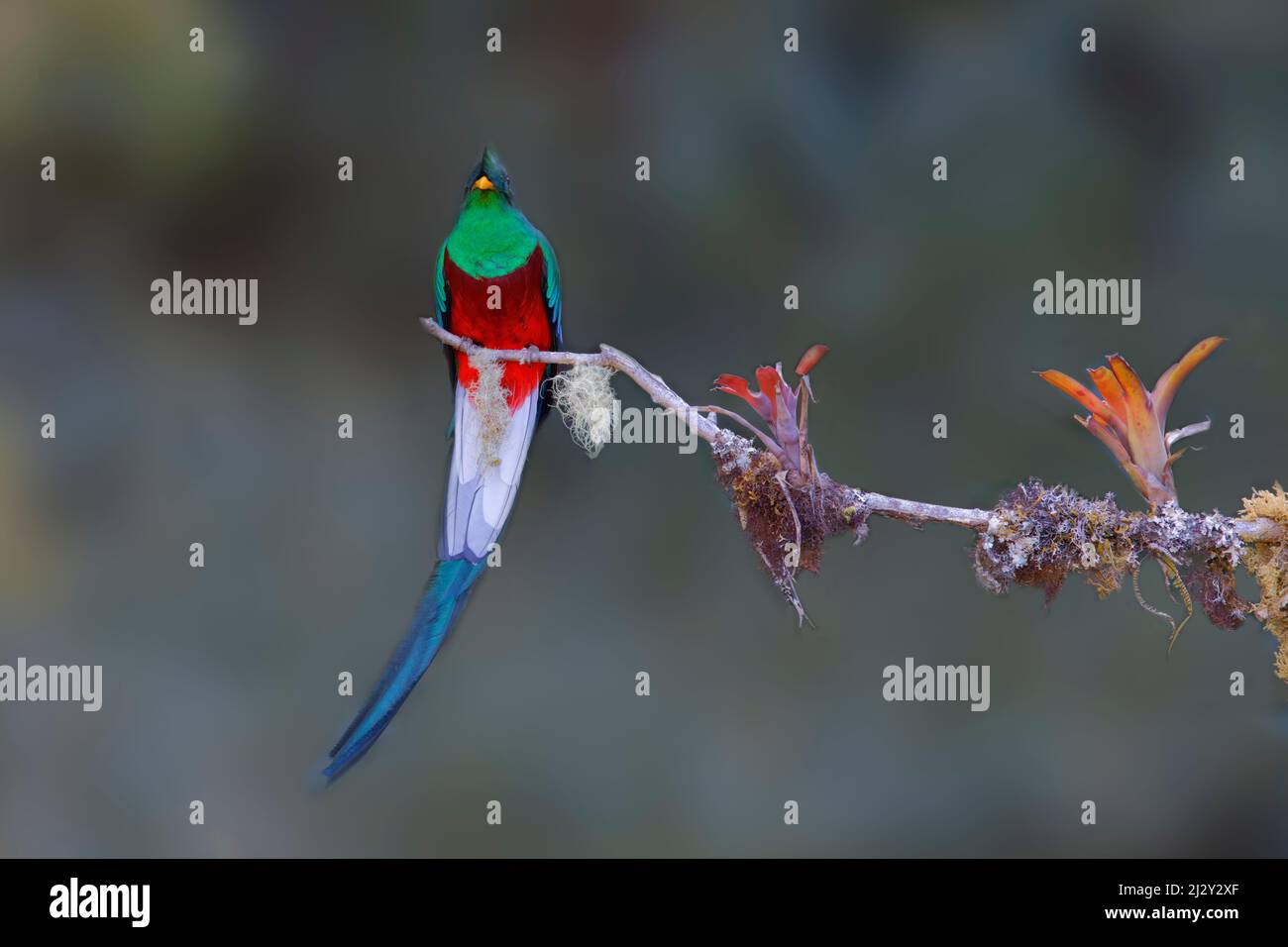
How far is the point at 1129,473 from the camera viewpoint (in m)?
2.70

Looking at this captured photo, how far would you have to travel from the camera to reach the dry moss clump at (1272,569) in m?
2.62

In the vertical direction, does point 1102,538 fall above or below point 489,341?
below

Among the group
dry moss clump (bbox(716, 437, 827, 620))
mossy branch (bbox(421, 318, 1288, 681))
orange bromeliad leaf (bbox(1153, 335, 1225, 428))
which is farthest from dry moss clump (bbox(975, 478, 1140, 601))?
dry moss clump (bbox(716, 437, 827, 620))

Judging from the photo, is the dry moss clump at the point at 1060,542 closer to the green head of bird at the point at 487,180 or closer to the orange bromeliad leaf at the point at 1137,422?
the orange bromeliad leaf at the point at 1137,422

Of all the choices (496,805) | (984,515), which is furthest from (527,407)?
(496,805)

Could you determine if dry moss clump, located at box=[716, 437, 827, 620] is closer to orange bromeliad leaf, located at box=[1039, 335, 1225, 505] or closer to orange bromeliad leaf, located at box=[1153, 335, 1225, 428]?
orange bromeliad leaf, located at box=[1039, 335, 1225, 505]

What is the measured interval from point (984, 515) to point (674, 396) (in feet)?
2.51

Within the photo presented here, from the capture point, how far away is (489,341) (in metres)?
3.38

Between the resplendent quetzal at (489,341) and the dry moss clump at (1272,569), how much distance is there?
187cm

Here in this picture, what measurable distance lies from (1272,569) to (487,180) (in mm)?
2241

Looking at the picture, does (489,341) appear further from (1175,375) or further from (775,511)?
(1175,375)

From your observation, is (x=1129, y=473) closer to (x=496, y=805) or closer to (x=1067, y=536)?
(x=1067, y=536)

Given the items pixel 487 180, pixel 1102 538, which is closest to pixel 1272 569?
pixel 1102 538

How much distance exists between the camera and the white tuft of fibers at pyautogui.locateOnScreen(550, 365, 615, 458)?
3.05 meters
